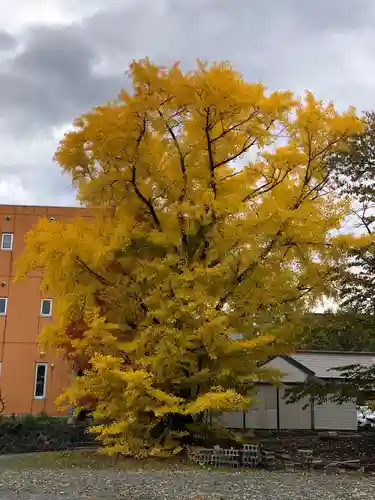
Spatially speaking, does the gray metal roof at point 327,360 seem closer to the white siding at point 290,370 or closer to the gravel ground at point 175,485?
the white siding at point 290,370

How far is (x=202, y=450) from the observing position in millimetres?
14297

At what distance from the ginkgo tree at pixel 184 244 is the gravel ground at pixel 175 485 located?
188 centimetres

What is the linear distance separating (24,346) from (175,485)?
1892cm

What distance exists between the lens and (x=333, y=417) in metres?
28.5

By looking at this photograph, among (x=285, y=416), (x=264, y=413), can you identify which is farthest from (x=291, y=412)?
(x=264, y=413)

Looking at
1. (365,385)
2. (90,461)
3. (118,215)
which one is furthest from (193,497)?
(365,385)

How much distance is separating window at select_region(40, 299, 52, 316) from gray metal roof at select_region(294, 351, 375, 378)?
43.2ft

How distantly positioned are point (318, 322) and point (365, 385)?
8.56ft

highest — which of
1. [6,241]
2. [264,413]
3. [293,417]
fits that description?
[6,241]

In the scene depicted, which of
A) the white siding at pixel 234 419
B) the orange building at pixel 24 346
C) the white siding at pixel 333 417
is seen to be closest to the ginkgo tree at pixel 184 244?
the white siding at pixel 234 419

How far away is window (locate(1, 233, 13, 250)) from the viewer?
29109 mm

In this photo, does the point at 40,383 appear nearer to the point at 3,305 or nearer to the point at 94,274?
the point at 3,305

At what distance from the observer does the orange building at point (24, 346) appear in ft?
90.6

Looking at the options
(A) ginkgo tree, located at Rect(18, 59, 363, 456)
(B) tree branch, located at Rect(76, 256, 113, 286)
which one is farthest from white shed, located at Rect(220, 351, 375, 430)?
(B) tree branch, located at Rect(76, 256, 113, 286)
